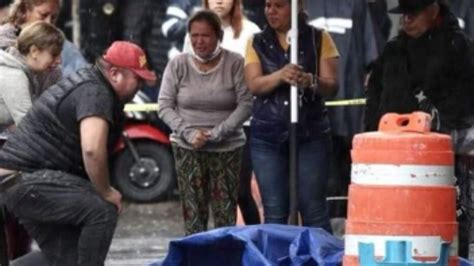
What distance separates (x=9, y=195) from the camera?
1099cm

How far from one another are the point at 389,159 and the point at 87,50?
27.7 ft

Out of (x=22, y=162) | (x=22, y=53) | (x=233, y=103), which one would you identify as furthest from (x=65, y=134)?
(x=233, y=103)

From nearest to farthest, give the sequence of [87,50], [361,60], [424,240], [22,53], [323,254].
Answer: [424,240] < [323,254] < [22,53] < [361,60] < [87,50]

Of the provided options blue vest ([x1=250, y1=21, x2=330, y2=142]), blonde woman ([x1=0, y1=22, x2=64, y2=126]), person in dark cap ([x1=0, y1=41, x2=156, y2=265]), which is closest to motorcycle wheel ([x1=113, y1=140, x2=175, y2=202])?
blue vest ([x1=250, y1=21, x2=330, y2=142])

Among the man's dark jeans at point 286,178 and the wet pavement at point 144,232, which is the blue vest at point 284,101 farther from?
the wet pavement at point 144,232

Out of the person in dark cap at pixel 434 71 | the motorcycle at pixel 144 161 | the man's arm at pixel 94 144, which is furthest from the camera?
the motorcycle at pixel 144 161

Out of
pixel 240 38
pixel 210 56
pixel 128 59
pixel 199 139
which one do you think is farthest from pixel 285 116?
pixel 128 59

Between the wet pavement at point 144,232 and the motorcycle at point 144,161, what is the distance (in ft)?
0.58

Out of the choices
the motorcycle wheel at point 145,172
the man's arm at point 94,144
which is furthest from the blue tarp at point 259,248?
the motorcycle wheel at point 145,172

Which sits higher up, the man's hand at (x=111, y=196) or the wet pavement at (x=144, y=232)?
the man's hand at (x=111, y=196)

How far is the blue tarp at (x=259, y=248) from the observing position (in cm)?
1048

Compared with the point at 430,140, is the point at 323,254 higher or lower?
lower

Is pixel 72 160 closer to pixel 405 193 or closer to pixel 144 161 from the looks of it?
pixel 405 193

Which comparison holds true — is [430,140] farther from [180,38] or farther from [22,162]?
[180,38]
